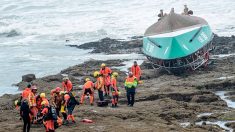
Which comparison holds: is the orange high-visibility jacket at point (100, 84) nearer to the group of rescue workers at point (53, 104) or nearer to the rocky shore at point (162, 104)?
the group of rescue workers at point (53, 104)

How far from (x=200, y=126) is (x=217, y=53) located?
1825 cm

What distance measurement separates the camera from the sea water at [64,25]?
121 feet

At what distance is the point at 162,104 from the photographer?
755 inches

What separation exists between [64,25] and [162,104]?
4358cm

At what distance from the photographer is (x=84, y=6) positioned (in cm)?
7706

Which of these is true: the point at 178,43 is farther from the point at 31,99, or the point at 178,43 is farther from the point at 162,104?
the point at 31,99

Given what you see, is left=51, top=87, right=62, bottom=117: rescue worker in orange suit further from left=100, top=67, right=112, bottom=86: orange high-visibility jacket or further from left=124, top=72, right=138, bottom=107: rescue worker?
left=100, top=67, right=112, bottom=86: orange high-visibility jacket

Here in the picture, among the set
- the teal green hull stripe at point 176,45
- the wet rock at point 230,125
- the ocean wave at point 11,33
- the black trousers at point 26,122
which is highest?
the ocean wave at point 11,33

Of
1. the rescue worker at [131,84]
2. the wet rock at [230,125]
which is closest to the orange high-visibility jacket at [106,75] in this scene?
the rescue worker at [131,84]

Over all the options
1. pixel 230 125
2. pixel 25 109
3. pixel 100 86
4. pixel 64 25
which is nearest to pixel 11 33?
pixel 64 25

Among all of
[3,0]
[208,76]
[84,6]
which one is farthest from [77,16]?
[208,76]

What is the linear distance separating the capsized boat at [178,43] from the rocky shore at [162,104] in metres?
0.76

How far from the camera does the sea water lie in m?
36.8

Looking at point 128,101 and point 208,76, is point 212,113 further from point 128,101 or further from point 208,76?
point 208,76
